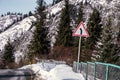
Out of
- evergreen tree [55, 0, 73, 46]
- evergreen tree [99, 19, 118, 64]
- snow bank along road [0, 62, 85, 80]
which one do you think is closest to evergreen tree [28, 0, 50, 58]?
evergreen tree [55, 0, 73, 46]

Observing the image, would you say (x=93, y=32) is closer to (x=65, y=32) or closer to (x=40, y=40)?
(x=65, y=32)

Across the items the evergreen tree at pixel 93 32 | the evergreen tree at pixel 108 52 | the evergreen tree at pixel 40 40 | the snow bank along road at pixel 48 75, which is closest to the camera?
the snow bank along road at pixel 48 75

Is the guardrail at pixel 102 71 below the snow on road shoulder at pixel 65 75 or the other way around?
the other way around

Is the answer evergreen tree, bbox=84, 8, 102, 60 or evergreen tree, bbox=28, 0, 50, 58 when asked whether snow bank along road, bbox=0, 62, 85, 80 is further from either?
evergreen tree, bbox=84, 8, 102, 60

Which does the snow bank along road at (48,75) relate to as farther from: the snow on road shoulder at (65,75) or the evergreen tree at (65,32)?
the evergreen tree at (65,32)

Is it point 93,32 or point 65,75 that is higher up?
point 65,75

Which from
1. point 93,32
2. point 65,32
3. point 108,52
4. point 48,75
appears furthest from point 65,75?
point 65,32

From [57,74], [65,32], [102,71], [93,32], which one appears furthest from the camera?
[65,32]

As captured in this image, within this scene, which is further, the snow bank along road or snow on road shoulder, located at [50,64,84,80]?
the snow bank along road

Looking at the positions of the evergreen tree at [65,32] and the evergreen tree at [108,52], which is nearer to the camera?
the evergreen tree at [108,52]

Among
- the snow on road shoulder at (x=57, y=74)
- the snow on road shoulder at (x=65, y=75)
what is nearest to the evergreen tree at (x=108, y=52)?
the snow on road shoulder at (x=57, y=74)

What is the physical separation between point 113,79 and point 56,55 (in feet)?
138

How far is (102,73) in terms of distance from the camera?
38.1 ft

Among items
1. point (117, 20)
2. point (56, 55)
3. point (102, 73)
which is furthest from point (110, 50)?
point (117, 20)
